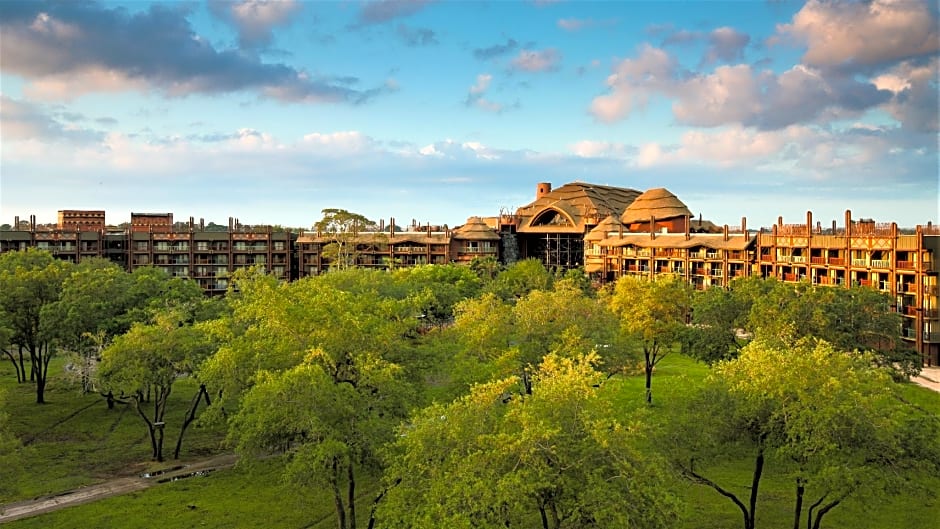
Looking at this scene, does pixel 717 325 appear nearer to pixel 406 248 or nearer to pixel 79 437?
pixel 79 437

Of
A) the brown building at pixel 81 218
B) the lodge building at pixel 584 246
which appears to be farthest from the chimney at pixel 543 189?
the brown building at pixel 81 218

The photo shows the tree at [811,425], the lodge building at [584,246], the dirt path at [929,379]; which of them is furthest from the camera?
the lodge building at [584,246]

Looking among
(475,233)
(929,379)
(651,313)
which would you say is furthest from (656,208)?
(651,313)

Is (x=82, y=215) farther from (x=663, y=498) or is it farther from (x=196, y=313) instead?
(x=663, y=498)

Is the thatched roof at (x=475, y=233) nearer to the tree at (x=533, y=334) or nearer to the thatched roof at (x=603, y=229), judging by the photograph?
the thatched roof at (x=603, y=229)

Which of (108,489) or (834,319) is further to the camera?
(834,319)

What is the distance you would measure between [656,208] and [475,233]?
35.9m

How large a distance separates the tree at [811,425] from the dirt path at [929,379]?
4099 centimetres

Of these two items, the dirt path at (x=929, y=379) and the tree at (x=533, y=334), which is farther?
the dirt path at (x=929, y=379)

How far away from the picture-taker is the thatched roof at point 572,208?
144125mm

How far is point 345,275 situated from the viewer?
70.1 m

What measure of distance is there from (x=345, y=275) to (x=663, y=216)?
85911 millimetres

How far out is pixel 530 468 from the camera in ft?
73.5

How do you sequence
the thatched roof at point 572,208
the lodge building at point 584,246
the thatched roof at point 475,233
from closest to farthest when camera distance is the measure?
the lodge building at point 584,246
the thatched roof at point 475,233
the thatched roof at point 572,208
